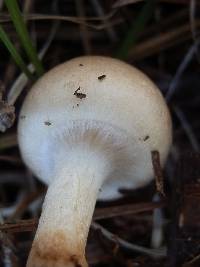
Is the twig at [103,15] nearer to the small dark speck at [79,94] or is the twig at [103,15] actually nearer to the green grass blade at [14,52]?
the green grass blade at [14,52]

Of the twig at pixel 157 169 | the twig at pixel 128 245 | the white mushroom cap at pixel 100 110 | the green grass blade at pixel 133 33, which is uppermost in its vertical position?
the green grass blade at pixel 133 33

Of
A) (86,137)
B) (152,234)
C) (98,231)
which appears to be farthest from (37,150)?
(152,234)

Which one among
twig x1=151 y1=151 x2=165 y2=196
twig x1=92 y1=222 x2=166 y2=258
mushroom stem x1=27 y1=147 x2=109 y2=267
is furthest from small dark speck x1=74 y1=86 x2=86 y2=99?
twig x1=92 y1=222 x2=166 y2=258

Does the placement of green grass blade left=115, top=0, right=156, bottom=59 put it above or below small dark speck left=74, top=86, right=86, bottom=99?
A: above

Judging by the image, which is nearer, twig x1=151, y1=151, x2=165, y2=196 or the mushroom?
the mushroom

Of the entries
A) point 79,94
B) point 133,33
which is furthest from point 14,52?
point 133,33

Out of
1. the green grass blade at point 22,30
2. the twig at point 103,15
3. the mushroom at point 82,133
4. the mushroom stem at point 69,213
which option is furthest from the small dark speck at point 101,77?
the twig at point 103,15

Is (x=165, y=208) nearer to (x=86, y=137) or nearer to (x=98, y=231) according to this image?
(x=98, y=231)

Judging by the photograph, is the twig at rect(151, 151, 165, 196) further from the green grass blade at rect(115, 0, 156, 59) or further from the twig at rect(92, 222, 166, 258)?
the green grass blade at rect(115, 0, 156, 59)
